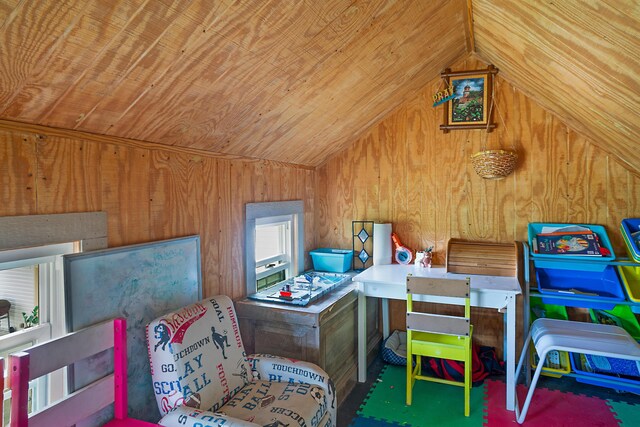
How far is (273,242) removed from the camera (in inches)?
126

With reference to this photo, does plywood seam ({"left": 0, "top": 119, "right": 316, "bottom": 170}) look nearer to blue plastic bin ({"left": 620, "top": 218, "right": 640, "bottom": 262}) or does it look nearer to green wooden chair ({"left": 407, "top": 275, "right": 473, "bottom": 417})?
green wooden chair ({"left": 407, "top": 275, "right": 473, "bottom": 417})

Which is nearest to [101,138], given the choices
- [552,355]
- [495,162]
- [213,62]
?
[213,62]

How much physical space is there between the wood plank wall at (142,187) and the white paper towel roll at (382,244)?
0.96 metres

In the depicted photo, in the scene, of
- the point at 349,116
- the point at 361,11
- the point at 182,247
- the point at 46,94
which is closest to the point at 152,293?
the point at 182,247

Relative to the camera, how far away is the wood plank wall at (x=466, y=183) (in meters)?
2.97

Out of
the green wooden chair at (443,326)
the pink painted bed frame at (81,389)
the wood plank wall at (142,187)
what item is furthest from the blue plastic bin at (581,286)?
the pink painted bed frame at (81,389)

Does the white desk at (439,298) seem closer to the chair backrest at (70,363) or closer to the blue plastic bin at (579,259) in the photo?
the blue plastic bin at (579,259)

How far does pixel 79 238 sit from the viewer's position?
62.1 inches

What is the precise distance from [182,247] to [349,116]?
5.36ft

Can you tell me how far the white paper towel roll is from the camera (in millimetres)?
3404

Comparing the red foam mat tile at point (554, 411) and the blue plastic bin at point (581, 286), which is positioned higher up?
the blue plastic bin at point (581, 286)

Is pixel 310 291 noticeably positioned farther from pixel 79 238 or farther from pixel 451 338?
pixel 79 238

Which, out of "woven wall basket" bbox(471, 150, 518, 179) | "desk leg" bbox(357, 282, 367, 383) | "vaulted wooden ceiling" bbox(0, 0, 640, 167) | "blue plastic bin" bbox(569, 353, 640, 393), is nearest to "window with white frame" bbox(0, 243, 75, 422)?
"vaulted wooden ceiling" bbox(0, 0, 640, 167)

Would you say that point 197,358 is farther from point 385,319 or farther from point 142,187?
point 385,319
